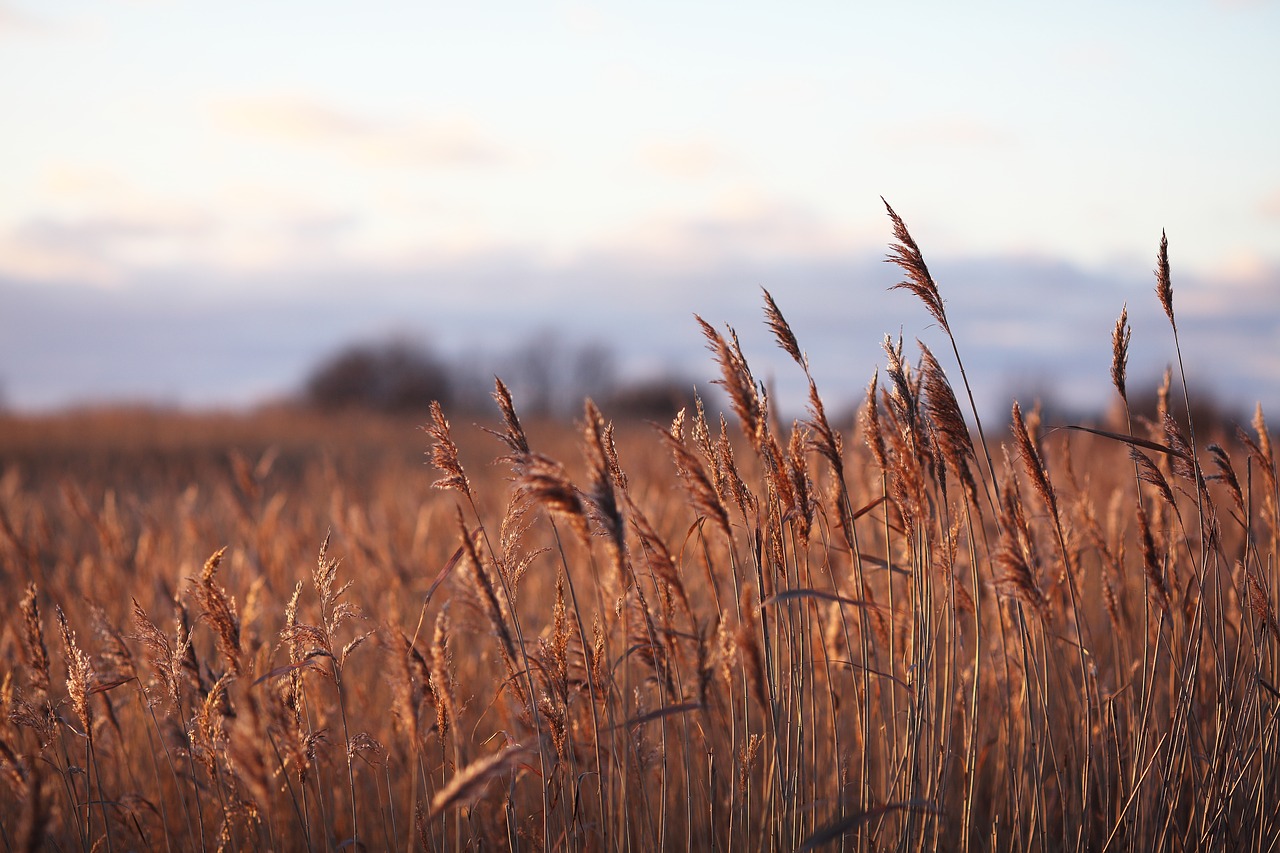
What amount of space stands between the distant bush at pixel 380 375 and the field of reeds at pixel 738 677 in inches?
1363

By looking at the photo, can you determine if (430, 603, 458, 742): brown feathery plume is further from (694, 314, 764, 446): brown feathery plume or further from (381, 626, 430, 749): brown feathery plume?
(694, 314, 764, 446): brown feathery plume

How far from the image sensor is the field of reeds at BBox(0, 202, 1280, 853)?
73.0 inches

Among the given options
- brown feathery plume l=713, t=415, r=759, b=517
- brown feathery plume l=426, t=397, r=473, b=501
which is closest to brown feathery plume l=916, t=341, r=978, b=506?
brown feathery plume l=713, t=415, r=759, b=517

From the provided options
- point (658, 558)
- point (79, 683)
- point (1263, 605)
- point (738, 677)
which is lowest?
point (738, 677)

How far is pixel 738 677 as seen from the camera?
2.64 meters

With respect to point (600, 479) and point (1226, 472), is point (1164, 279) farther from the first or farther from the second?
point (600, 479)

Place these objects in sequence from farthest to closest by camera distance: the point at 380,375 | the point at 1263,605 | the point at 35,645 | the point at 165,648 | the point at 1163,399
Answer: the point at 380,375
the point at 1163,399
the point at 1263,605
the point at 35,645
the point at 165,648

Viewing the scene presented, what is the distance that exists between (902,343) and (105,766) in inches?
116

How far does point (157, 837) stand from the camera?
2.99 metres

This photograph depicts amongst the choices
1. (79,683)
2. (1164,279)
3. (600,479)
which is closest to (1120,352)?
(1164,279)

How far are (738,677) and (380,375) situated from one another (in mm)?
37625

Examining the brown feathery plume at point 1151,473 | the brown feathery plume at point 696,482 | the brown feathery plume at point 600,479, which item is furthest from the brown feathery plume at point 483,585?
the brown feathery plume at point 1151,473

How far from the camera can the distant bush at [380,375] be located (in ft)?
125

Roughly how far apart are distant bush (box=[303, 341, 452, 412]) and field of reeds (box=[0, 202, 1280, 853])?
3461 cm
